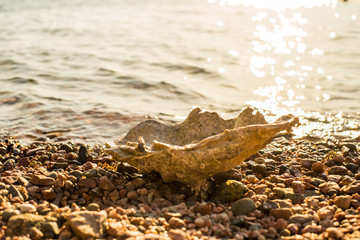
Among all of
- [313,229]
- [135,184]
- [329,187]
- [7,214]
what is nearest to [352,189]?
[329,187]

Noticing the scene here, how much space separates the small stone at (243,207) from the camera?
169 inches

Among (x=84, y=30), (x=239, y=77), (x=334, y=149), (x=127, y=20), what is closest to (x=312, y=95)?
(x=239, y=77)

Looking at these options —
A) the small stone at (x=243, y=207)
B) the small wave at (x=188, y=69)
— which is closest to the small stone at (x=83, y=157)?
the small stone at (x=243, y=207)

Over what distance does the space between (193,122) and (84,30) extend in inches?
529

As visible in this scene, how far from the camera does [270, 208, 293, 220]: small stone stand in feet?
13.7

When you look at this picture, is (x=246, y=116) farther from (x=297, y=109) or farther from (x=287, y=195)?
(x=297, y=109)

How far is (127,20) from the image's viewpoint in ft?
66.6

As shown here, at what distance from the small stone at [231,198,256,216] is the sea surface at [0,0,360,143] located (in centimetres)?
376

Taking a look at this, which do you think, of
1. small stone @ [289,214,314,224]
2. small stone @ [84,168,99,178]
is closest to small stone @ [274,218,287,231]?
small stone @ [289,214,314,224]

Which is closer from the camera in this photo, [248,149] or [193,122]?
[248,149]

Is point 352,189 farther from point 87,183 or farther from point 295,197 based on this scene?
point 87,183

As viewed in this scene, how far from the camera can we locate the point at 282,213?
13.8 feet

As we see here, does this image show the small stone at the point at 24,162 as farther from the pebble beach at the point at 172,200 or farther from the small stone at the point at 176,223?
the small stone at the point at 176,223

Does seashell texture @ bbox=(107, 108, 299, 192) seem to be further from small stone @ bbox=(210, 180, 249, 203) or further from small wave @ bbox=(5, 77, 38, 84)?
small wave @ bbox=(5, 77, 38, 84)
